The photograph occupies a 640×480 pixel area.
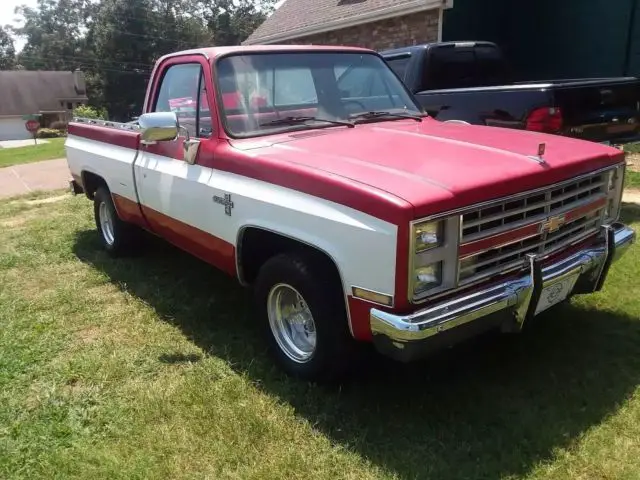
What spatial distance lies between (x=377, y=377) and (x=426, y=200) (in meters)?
1.35

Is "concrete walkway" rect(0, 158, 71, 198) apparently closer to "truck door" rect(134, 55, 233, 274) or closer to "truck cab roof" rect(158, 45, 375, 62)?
"truck door" rect(134, 55, 233, 274)

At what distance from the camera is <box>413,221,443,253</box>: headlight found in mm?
2668

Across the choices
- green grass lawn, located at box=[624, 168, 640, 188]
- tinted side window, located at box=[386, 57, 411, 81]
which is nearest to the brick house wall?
green grass lawn, located at box=[624, 168, 640, 188]

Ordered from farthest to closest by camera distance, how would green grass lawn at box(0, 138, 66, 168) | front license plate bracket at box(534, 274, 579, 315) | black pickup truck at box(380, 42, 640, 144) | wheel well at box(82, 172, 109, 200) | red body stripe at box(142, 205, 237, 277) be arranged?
green grass lawn at box(0, 138, 66, 168), wheel well at box(82, 172, 109, 200), black pickup truck at box(380, 42, 640, 144), red body stripe at box(142, 205, 237, 277), front license plate bracket at box(534, 274, 579, 315)

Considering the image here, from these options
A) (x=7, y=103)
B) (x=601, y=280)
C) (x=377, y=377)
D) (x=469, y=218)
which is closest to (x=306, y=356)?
(x=377, y=377)

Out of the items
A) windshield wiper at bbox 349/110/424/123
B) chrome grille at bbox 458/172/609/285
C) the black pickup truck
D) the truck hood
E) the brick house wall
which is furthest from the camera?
the brick house wall

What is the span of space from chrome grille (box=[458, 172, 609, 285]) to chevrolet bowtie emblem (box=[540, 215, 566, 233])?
2cm

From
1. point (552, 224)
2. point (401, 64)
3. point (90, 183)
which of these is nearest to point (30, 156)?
point (90, 183)

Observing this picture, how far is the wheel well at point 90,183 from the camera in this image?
6.04m

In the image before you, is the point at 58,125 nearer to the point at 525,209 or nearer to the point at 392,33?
the point at 392,33

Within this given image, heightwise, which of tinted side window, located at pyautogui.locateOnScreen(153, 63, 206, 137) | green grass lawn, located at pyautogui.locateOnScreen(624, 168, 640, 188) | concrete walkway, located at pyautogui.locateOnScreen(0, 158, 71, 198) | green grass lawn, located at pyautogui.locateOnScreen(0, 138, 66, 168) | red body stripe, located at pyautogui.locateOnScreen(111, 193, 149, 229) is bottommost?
green grass lawn, located at pyautogui.locateOnScreen(0, 138, 66, 168)

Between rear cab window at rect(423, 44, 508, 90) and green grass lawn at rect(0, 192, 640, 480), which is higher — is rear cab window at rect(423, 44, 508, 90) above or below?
above

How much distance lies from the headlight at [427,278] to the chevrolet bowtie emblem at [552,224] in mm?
720

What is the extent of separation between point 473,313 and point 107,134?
3.98m
